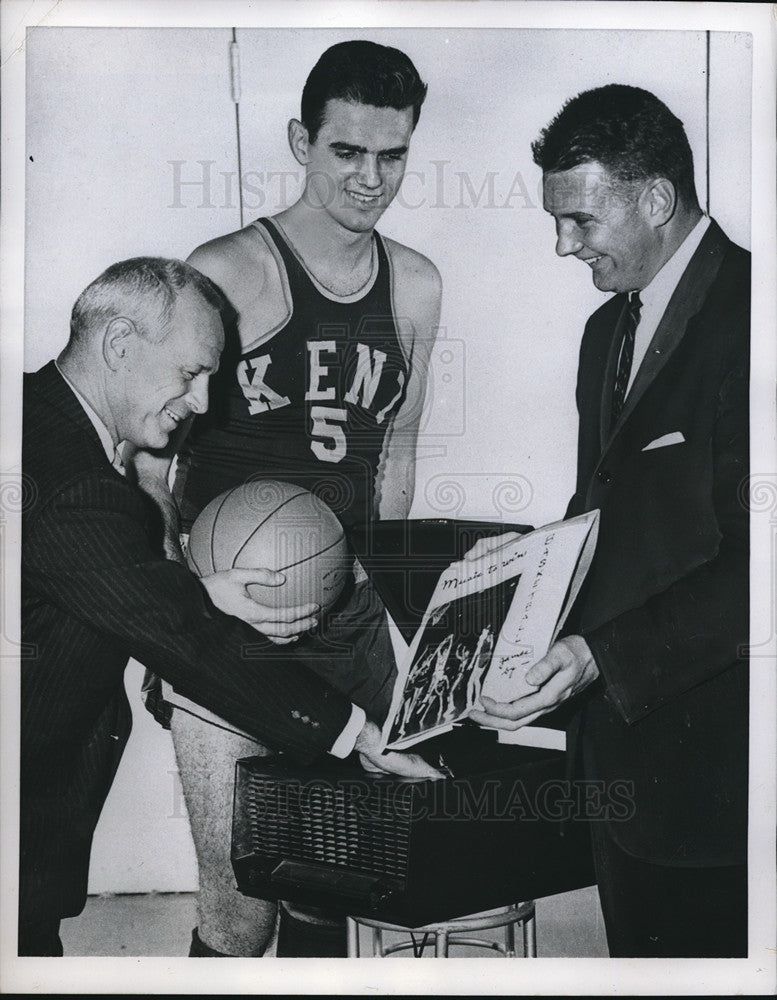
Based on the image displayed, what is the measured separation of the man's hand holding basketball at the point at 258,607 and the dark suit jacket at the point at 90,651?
22 mm

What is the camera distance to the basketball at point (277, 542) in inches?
73.1

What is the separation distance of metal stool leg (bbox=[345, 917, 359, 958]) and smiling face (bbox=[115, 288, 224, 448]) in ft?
3.42

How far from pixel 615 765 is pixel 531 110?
1.34 metres

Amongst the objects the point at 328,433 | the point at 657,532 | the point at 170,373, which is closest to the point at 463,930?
the point at 657,532

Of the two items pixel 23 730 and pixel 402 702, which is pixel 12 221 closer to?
pixel 23 730

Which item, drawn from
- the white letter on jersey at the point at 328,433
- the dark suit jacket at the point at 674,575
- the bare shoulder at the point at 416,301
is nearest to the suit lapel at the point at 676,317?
the dark suit jacket at the point at 674,575

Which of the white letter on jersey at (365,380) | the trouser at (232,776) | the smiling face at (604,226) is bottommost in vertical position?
the trouser at (232,776)

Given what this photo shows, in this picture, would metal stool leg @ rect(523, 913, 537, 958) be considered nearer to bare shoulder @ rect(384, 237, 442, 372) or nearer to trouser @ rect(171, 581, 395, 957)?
trouser @ rect(171, 581, 395, 957)

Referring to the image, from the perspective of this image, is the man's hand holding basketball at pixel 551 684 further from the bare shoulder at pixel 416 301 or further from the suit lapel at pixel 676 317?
the bare shoulder at pixel 416 301

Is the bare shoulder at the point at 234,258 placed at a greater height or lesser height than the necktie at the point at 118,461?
greater

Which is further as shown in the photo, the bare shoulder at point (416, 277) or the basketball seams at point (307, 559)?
the bare shoulder at point (416, 277)

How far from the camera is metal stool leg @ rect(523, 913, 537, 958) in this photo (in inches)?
77.0

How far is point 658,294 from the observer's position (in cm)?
195

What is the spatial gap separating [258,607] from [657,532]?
80cm
